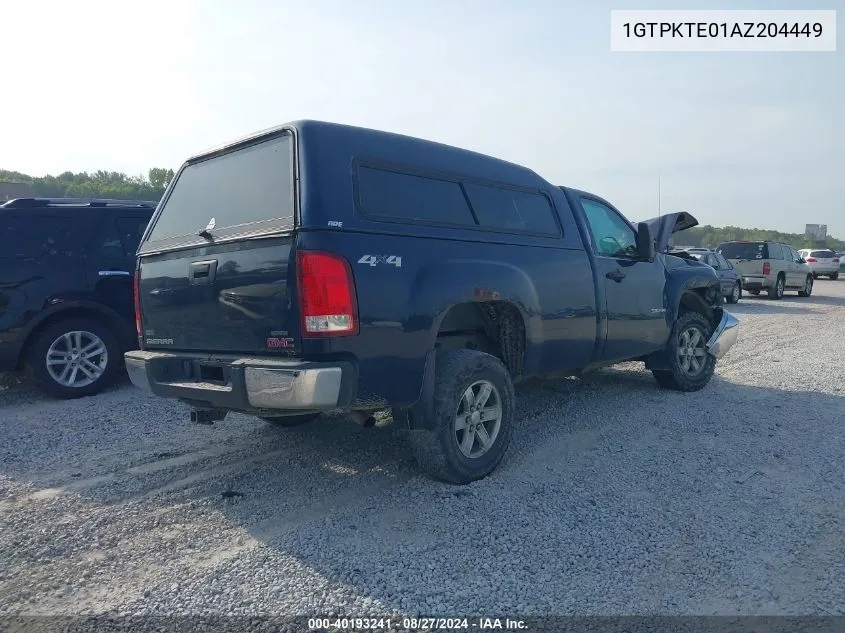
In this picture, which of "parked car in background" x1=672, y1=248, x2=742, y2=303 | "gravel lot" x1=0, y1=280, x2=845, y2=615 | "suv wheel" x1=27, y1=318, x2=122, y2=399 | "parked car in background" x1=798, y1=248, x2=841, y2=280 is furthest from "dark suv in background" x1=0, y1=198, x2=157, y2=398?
"parked car in background" x1=798, y1=248, x2=841, y2=280

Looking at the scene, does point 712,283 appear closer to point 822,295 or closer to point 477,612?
point 477,612

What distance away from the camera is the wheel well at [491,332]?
457cm

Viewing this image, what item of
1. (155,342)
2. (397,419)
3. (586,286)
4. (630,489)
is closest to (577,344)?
(586,286)

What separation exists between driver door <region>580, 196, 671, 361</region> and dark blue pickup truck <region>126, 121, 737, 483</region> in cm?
30

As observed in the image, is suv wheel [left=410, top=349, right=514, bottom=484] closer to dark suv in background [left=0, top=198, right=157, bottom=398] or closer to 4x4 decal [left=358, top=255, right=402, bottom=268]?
4x4 decal [left=358, top=255, right=402, bottom=268]

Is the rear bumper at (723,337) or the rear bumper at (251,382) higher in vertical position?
the rear bumper at (251,382)

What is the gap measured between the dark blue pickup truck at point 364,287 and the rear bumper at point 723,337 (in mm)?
2124

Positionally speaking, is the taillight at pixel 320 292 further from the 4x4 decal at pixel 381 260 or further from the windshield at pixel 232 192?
the windshield at pixel 232 192

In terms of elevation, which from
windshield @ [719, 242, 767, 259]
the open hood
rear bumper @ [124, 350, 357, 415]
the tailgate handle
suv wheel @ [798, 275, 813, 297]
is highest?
the open hood

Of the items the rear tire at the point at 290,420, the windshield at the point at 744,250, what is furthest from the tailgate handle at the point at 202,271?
the windshield at the point at 744,250

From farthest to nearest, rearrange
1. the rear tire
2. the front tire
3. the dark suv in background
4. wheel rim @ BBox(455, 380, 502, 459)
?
1. the front tire
2. the dark suv in background
3. the rear tire
4. wheel rim @ BBox(455, 380, 502, 459)

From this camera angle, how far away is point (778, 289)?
820 inches

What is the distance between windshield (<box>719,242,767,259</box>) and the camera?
2061 centimetres

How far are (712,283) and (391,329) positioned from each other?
4815 millimetres
